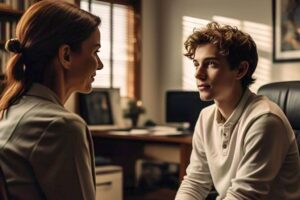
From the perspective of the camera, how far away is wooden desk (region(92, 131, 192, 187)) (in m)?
3.22

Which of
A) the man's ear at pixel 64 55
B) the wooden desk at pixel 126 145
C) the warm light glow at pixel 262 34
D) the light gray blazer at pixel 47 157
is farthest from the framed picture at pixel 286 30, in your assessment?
the light gray blazer at pixel 47 157

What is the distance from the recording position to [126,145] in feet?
12.9

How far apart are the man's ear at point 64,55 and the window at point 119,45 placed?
3070 millimetres

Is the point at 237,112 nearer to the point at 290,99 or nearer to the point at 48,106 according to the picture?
the point at 290,99

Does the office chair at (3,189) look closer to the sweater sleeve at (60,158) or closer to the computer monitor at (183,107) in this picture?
the sweater sleeve at (60,158)

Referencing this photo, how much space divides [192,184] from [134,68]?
2831 millimetres

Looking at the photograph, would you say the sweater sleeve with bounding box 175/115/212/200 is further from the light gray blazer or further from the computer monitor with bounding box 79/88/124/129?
the computer monitor with bounding box 79/88/124/129

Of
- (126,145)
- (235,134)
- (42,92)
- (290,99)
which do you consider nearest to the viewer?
(42,92)

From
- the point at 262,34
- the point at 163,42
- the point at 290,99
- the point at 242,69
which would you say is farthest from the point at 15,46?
the point at 163,42

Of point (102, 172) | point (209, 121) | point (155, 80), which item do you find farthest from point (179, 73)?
point (209, 121)

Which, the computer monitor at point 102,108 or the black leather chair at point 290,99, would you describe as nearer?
the black leather chair at point 290,99

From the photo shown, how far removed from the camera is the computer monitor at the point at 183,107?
3729mm

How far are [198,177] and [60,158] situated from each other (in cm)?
96

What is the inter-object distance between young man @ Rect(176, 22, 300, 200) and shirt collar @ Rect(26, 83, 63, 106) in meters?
0.70
